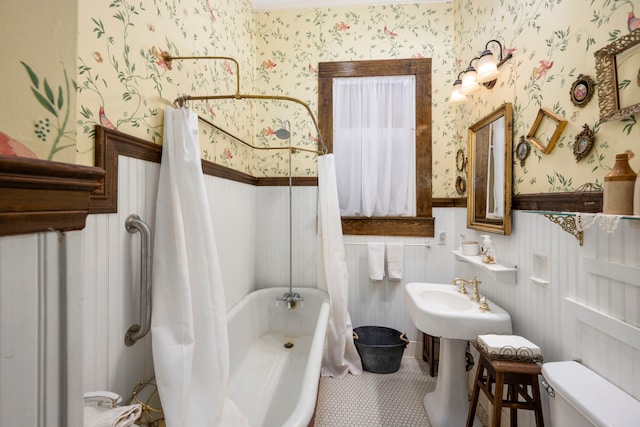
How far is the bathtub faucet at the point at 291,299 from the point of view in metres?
2.37

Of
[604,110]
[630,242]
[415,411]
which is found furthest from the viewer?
[415,411]

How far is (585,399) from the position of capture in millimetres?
916

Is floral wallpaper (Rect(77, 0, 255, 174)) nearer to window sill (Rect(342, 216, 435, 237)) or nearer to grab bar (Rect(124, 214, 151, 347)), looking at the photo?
grab bar (Rect(124, 214, 151, 347))

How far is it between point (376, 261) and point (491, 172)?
1.11 metres

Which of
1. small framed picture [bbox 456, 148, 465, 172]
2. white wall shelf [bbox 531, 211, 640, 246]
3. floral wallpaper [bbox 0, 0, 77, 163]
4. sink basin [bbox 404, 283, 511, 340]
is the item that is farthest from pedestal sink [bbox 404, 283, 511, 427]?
floral wallpaper [bbox 0, 0, 77, 163]

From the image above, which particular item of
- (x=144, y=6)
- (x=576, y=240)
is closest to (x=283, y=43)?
(x=144, y=6)

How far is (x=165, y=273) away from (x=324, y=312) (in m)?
1.16

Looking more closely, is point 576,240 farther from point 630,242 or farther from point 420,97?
point 420,97

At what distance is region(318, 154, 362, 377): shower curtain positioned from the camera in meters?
2.20

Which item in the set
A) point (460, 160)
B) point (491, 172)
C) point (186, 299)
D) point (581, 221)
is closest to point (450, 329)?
point (581, 221)

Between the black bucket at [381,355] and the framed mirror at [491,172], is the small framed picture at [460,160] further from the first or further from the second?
the black bucket at [381,355]

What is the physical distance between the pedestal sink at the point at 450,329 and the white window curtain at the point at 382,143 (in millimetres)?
829

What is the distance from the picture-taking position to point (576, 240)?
1.21 metres

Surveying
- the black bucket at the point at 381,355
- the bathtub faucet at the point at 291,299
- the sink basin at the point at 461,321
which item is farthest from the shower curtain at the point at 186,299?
the black bucket at the point at 381,355
